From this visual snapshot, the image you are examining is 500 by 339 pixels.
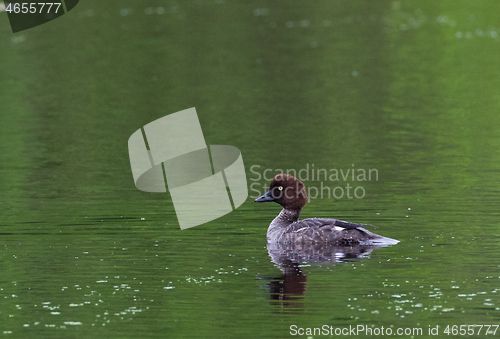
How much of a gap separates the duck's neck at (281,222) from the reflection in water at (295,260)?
316 millimetres

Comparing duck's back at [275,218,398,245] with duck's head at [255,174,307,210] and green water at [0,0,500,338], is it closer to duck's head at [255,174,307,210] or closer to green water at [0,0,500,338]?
green water at [0,0,500,338]

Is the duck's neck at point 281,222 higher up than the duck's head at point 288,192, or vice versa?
the duck's head at point 288,192

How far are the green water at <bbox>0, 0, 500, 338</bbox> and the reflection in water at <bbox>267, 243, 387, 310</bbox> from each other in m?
0.06

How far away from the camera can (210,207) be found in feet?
49.5

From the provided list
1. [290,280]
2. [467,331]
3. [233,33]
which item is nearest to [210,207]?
[290,280]

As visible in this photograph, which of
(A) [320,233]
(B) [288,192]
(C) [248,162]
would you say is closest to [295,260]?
(A) [320,233]

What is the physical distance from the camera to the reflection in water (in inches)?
405

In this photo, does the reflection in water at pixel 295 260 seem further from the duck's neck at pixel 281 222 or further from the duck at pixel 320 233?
the duck's neck at pixel 281 222

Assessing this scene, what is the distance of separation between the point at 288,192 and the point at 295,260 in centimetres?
194

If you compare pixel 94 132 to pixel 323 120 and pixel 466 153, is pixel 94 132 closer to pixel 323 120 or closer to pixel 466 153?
pixel 323 120

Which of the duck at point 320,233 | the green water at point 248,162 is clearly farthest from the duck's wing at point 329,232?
the green water at point 248,162

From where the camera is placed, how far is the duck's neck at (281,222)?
43.0 feet

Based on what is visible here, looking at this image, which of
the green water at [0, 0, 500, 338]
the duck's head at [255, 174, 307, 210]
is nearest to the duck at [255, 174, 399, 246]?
the duck's head at [255, 174, 307, 210]

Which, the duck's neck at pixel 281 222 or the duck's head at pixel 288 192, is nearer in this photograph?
the duck's neck at pixel 281 222
